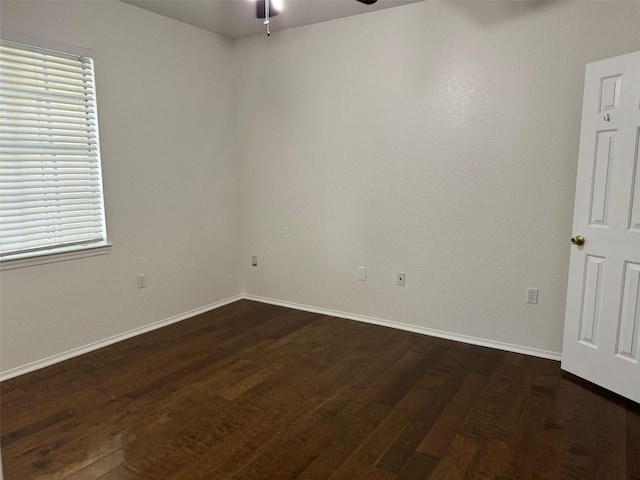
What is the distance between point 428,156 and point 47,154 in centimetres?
284

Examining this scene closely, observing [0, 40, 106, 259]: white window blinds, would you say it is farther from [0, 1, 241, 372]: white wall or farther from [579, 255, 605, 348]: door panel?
[579, 255, 605, 348]: door panel

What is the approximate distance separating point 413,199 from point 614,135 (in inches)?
57.9

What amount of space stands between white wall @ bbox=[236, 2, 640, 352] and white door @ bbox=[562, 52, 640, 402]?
0.89 ft

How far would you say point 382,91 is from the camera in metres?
3.76

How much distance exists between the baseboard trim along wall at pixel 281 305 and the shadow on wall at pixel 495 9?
2.40 metres

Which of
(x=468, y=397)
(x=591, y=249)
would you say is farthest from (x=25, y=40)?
(x=591, y=249)

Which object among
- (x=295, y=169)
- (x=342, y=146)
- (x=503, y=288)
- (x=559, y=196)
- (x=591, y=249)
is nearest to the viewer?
(x=591, y=249)

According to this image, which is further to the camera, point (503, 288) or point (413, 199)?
point (413, 199)

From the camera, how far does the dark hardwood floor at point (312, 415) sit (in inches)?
83.4

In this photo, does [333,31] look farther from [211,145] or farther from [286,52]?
[211,145]

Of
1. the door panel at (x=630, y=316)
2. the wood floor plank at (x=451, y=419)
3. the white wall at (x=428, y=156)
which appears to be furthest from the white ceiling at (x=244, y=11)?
the wood floor plank at (x=451, y=419)

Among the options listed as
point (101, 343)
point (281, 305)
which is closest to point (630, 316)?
point (281, 305)

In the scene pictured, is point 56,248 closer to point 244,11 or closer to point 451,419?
point 244,11

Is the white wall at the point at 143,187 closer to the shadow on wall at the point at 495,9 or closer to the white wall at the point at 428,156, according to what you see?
the white wall at the point at 428,156
